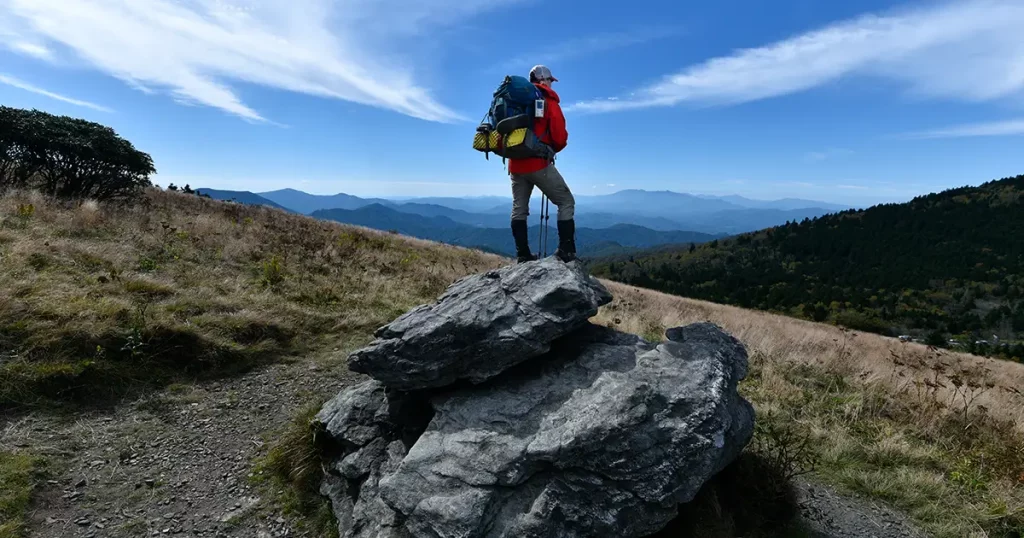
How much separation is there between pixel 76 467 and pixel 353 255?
11.1 m

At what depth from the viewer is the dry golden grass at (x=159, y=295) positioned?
7000 millimetres

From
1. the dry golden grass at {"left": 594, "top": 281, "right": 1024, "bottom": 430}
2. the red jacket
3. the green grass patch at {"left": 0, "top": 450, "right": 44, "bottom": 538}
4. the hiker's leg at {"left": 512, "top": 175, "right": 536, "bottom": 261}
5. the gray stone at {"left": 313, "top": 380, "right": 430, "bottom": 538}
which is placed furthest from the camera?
the dry golden grass at {"left": 594, "top": 281, "right": 1024, "bottom": 430}

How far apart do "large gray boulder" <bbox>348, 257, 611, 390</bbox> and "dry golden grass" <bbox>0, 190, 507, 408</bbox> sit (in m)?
4.41

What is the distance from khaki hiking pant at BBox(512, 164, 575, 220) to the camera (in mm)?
7277

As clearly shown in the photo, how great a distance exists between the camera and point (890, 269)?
84.1 metres

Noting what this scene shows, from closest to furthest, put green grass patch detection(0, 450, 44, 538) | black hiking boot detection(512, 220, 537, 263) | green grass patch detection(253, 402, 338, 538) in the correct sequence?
green grass patch detection(0, 450, 44, 538)
green grass patch detection(253, 402, 338, 538)
black hiking boot detection(512, 220, 537, 263)

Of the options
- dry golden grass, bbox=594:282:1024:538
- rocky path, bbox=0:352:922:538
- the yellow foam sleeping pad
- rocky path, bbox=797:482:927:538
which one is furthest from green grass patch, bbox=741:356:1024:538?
the yellow foam sleeping pad

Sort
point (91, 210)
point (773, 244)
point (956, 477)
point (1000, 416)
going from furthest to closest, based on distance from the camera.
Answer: point (773, 244)
point (91, 210)
point (1000, 416)
point (956, 477)

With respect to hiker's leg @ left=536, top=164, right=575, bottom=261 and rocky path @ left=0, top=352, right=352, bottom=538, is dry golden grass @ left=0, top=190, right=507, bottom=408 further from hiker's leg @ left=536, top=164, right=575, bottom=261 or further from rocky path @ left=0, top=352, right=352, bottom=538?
hiker's leg @ left=536, top=164, right=575, bottom=261

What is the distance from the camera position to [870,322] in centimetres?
4922

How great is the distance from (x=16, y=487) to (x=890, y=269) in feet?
355

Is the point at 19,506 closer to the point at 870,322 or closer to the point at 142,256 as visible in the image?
the point at 142,256

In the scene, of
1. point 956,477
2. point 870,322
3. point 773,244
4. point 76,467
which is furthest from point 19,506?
point 773,244

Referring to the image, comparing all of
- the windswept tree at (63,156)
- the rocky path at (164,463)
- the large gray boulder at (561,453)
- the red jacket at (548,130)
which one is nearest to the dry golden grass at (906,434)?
the large gray boulder at (561,453)
